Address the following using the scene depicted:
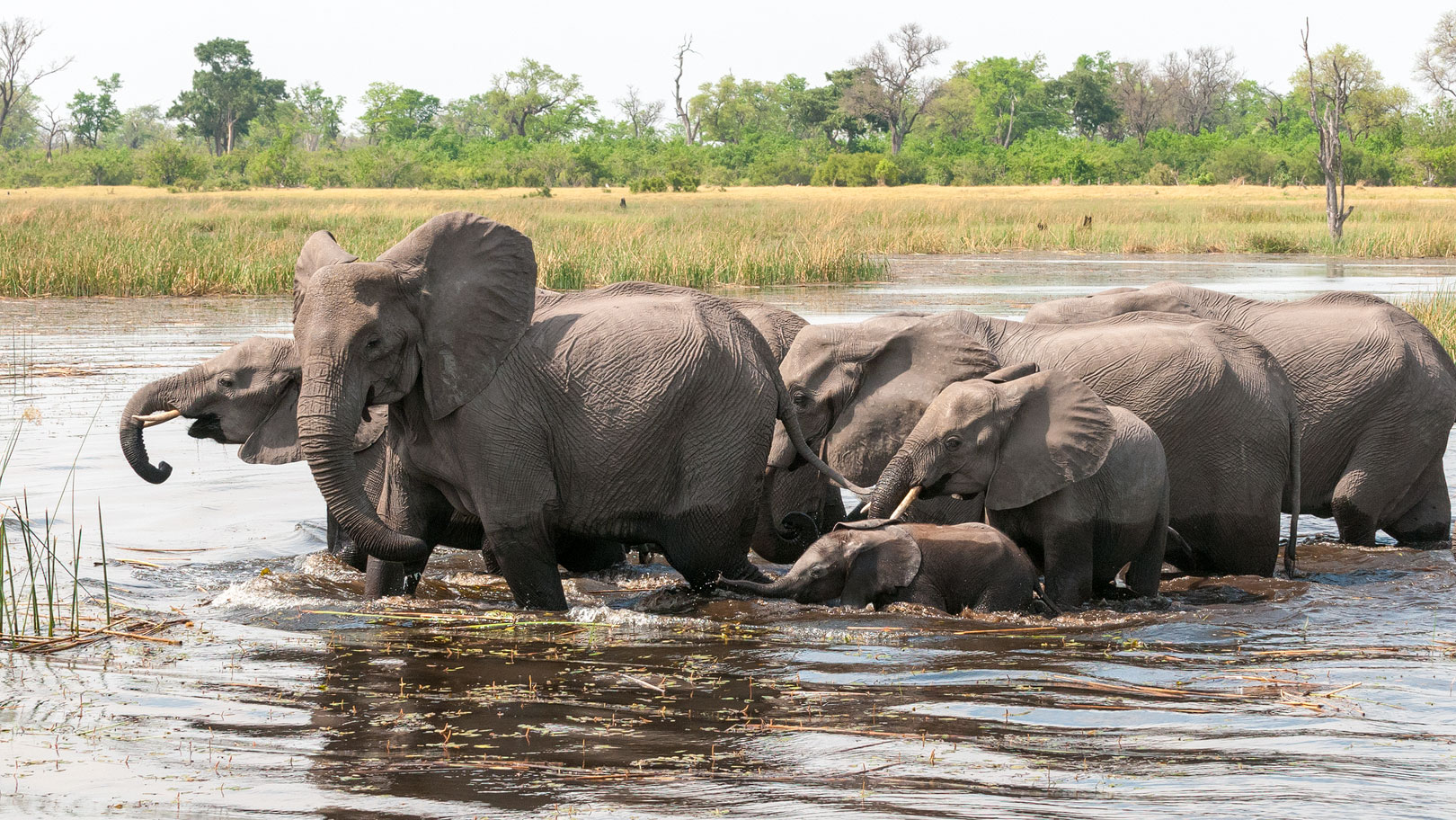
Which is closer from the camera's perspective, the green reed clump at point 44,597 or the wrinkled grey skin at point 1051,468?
the green reed clump at point 44,597

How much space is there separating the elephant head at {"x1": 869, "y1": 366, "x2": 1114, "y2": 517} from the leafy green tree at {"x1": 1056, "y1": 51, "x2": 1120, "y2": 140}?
92.9 metres

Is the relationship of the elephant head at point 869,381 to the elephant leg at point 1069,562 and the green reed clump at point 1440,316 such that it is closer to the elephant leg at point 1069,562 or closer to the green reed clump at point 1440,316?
the elephant leg at point 1069,562

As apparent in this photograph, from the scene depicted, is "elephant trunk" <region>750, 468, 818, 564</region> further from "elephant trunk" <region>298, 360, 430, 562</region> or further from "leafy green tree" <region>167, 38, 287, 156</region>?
"leafy green tree" <region>167, 38, 287, 156</region>

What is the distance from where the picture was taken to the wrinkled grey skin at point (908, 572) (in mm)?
6973

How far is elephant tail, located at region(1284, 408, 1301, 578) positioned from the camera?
8.02m

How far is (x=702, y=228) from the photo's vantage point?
32.0m

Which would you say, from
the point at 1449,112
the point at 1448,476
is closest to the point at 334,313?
the point at 1448,476

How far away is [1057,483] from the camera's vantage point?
711 centimetres

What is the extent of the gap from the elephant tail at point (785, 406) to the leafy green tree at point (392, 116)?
8058 cm

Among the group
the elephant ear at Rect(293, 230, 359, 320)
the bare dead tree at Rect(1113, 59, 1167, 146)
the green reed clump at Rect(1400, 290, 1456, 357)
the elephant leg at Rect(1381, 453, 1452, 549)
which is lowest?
the elephant leg at Rect(1381, 453, 1452, 549)

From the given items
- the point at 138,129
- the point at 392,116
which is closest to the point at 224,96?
the point at 392,116

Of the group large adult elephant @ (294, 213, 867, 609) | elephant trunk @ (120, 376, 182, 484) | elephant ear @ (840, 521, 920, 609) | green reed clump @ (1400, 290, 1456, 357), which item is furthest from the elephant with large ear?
green reed clump @ (1400, 290, 1456, 357)

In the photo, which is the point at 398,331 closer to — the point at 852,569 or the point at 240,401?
the point at 240,401

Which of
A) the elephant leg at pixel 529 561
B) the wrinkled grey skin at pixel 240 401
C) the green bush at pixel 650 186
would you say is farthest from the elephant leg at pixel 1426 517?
the green bush at pixel 650 186
